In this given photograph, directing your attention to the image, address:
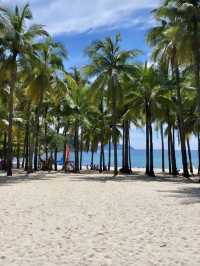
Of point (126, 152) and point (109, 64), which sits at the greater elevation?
point (109, 64)

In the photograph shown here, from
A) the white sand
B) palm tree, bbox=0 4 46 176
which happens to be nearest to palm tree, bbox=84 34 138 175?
palm tree, bbox=0 4 46 176

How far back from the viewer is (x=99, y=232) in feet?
25.5

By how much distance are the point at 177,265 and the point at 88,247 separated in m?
1.61

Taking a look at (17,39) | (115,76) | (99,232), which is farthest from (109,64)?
(99,232)

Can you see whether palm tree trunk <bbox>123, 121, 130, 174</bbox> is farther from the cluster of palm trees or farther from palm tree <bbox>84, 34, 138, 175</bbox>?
palm tree <bbox>84, 34, 138, 175</bbox>

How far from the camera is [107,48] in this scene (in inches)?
1214

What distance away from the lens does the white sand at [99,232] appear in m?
5.84

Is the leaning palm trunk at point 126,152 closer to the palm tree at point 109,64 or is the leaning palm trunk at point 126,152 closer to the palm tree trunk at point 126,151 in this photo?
the palm tree trunk at point 126,151

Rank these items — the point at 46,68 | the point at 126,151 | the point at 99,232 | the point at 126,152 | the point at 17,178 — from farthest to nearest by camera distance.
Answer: the point at 126,151 < the point at 126,152 < the point at 46,68 < the point at 17,178 < the point at 99,232

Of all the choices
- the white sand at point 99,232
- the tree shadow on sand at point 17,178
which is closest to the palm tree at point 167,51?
the tree shadow on sand at point 17,178

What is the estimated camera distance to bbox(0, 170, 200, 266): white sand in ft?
19.2

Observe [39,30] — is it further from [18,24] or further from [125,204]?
[125,204]

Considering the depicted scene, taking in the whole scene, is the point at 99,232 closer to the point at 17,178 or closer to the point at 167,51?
the point at 17,178

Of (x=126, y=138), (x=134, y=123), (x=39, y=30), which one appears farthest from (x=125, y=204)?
(x=134, y=123)
